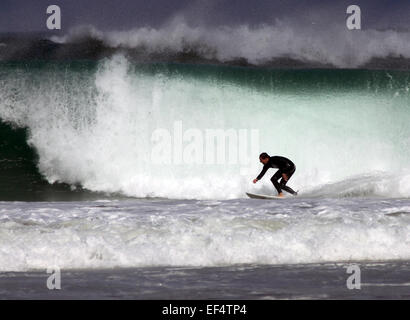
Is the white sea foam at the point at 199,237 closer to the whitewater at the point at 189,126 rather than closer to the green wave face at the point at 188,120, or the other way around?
the whitewater at the point at 189,126

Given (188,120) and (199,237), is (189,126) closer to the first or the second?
(188,120)

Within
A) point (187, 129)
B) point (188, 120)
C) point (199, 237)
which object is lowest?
point (199, 237)

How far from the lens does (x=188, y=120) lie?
1806 centimetres

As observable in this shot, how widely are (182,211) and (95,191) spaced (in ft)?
24.4

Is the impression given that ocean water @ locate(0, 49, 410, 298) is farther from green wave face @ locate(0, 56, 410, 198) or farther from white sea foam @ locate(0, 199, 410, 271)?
white sea foam @ locate(0, 199, 410, 271)

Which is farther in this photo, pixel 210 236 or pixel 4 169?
pixel 4 169

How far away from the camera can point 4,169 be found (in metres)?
17.1

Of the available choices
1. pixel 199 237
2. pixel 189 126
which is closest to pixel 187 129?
pixel 189 126

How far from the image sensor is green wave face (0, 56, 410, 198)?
1708cm

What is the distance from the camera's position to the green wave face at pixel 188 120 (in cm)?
1708

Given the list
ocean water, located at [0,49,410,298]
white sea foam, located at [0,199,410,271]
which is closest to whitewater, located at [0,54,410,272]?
ocean water, located at [0,49,410,298]

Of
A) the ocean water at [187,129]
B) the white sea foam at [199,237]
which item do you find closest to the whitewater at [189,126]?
the ocean water at [187,129]
